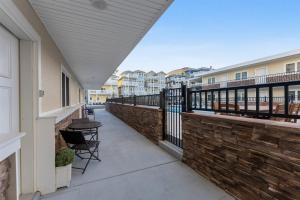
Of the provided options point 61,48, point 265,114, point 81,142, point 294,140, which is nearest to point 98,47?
point 61,48

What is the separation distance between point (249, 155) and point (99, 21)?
110 inches

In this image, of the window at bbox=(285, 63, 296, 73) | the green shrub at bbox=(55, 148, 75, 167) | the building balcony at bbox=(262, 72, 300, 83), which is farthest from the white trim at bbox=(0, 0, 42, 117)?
the window at bbox=(285, 63, 296, 73)

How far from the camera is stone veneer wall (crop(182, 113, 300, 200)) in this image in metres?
1.62

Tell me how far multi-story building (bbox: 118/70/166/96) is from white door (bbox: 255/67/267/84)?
22573 mm

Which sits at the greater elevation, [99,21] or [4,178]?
[99,21]

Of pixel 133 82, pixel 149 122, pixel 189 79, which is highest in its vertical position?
pixel 133 82

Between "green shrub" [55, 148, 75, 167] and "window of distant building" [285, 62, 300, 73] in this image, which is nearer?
"green shrub" [55, 148, 75, 167]

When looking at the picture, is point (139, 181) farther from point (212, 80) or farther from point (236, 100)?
point (212, 80)

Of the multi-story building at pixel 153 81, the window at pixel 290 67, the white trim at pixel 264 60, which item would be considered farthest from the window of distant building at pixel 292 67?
the multi-story building at pixel 153 81

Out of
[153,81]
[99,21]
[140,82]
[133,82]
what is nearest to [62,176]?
[99,21]

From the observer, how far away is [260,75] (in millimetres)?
14414

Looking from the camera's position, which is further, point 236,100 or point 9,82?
point 236,100

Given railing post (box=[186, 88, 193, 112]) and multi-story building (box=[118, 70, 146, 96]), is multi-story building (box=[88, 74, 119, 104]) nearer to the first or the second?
multi-story building (box=[118, 70, 146, 96])

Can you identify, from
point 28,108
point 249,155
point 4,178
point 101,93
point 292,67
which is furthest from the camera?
point 101,93
